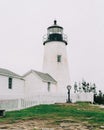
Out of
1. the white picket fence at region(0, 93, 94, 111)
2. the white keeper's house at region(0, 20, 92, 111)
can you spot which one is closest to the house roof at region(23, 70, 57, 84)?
the white keeper's house at region(0, 20, 92, 111)

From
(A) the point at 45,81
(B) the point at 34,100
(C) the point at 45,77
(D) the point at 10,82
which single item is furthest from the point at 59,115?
(C) the point at 45,77

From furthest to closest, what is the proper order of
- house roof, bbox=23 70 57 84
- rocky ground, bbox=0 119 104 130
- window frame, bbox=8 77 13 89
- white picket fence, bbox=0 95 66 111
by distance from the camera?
house roof, bbox=23 70 57 84 < window frame, bbox=8 77 13 89 < white picket fence, bbox=0 95 66 111 < rocky ground, bbox=0 119 104 130

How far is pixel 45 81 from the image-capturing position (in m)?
35.6

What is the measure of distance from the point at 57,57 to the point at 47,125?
22.8 m

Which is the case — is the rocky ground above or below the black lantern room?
below

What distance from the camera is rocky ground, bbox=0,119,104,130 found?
52.7 feet

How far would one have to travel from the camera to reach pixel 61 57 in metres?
39.7

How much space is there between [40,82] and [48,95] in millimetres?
4200

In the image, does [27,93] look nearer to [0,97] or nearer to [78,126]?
[0,97]

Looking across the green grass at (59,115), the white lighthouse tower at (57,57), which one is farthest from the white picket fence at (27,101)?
the white lighthouse tower at (57,57)

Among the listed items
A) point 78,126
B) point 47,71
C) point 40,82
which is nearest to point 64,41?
point 47,71

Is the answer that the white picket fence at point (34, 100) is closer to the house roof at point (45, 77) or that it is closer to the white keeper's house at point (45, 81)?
the white keeper's house at point (45, 81)

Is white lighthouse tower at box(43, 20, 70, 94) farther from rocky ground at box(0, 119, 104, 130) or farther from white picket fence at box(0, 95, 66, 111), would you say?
rocky ground at box(0, 119, 104, 130)

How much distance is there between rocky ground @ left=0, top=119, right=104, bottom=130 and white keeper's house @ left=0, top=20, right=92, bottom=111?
31.4 ft
